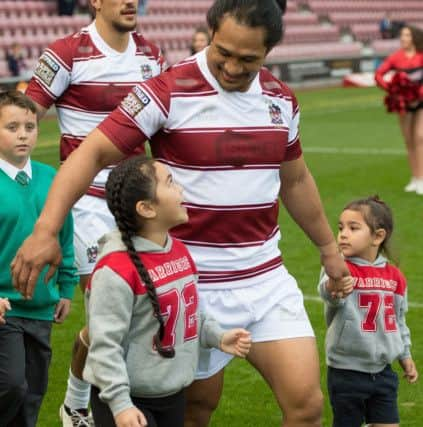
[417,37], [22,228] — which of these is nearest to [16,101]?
[22,228]

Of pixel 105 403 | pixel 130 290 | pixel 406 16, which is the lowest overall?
pixel 406 16

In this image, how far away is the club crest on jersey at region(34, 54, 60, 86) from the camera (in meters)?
5.68

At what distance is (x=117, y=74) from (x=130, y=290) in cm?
242

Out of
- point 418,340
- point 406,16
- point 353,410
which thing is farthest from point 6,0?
point 353,410

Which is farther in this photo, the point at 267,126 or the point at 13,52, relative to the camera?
the point at 13,52

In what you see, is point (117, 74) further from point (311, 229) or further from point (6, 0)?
point (6, 0)

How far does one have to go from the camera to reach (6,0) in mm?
30391

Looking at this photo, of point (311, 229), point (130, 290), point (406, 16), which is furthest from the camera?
point (406, 16)

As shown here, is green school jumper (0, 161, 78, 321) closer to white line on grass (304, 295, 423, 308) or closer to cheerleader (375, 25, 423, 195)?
white line on grass (304, 295, 423, 308)

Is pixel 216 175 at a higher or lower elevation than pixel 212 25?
Answer: lower

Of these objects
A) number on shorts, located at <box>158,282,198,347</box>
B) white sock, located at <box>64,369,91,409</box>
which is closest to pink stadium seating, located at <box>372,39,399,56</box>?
white sock, located at <box>64,369,91,409</box>

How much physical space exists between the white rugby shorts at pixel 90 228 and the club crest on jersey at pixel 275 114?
5.36 feet

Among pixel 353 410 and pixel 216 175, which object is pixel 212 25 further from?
pixel 353 410

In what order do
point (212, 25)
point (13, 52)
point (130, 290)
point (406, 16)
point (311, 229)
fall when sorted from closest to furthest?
point (130, 290) → point (212, 25) → point (311, 229) → point (13, 52) → point (406, 16)
